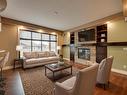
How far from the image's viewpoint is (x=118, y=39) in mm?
4152

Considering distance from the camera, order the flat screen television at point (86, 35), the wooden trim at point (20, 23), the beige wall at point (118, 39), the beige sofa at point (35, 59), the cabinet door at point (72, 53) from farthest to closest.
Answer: the cabinet door at point (72, 53)
the flat screen television at point (86, 35)
the wooden trim at point (20, 23)
the beige sofa at point (35, 59)
the beige wall at point (118, 39)

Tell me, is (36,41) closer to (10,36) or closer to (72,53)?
(10,36)

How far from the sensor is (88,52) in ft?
18.7

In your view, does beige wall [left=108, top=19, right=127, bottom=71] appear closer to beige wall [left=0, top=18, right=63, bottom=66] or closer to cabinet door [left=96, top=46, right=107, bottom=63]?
cabinet door [left=96, top=46, right=107, bottom=63]

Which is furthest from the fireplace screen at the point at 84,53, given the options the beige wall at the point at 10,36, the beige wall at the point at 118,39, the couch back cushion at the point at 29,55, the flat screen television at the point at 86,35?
the beige wall at the point at 10,36

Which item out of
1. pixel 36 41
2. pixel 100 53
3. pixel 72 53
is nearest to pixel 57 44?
pixel 72 53

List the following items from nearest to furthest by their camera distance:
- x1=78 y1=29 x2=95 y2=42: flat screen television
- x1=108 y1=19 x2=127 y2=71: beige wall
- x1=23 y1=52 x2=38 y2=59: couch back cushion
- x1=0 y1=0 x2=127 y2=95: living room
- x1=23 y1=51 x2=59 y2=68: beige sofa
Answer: x1=0 y1=0 x2=127 y2=95: living room
x1=108 y1=19 x2=127 y2=71: beige wall
x1=23 y1=51 x2=59 y2=68: beige sofa
x1=23 y1=52 x2=38 y2=59: couch back cushion
x1=78 y1=29 x2=95 y2=42: flat screen television

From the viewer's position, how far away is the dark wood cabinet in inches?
188

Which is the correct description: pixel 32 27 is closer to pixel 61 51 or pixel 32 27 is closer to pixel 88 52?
pixel 61 51

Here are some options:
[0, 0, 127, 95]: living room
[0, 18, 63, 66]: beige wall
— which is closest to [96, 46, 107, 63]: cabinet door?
[0, 0, 127, 95]: living room

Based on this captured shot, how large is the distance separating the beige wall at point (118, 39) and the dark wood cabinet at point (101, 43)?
1.13 ft

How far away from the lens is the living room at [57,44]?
2.72 m

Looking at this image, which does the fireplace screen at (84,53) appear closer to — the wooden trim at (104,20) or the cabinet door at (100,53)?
the cabinet door at (100,53)

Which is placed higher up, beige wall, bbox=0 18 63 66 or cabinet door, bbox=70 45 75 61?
beige wall, bbox=0 18 63 66
